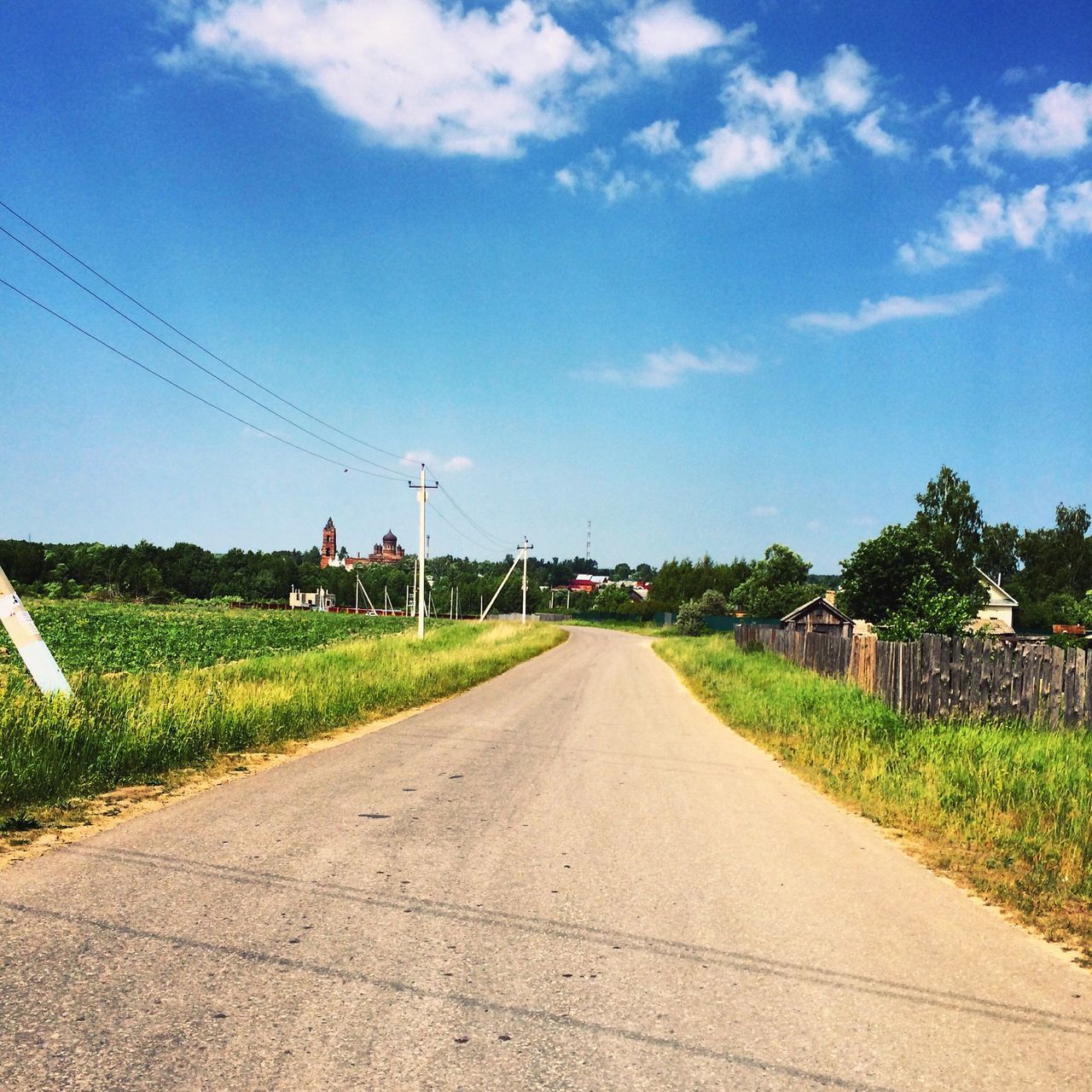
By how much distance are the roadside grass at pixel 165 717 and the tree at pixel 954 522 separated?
54234 mm

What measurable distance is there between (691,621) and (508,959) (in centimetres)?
7622

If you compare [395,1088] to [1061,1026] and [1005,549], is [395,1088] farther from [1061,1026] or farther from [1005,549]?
[1005,549]

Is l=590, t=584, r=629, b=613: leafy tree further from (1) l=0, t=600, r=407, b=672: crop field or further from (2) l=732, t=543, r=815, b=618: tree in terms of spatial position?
(1) l=0, t=600, r=407, b=672: crop field

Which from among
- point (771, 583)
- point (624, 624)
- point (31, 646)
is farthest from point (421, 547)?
point (624, 624)

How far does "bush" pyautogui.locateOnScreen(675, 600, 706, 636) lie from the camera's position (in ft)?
258

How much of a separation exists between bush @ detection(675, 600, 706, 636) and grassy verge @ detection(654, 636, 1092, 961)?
61919 millimetres

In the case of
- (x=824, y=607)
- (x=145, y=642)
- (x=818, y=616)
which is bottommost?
(x=145, y=642)

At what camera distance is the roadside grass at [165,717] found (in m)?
8.40

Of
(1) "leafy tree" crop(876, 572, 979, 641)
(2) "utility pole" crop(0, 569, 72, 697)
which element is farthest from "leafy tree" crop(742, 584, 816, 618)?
(2) "utility pole" crop(0, 569, 72, 697)

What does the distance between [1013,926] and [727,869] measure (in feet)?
6.13

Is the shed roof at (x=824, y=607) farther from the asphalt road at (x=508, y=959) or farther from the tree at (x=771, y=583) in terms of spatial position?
the asphalt road at (x=508, y=959)

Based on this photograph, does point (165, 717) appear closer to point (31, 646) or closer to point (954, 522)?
point (31, 646)

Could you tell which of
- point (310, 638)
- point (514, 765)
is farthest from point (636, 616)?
point (514, 765)

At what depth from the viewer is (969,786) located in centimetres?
930
